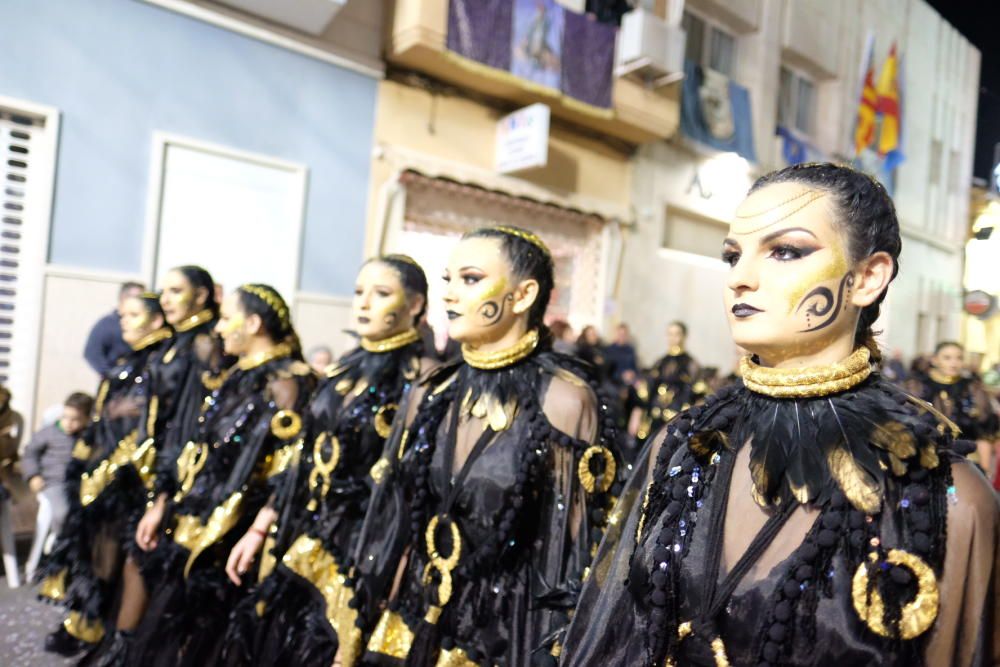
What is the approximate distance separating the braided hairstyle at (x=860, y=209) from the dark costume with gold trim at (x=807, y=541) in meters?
0.19

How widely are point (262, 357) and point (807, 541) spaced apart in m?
2.73

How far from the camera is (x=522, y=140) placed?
9219mm

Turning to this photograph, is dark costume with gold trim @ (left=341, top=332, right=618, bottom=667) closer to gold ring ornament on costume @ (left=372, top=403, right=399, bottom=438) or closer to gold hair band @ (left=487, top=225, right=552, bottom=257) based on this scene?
gold hair band @ (left=487, top=225, right=552, bottom=257)

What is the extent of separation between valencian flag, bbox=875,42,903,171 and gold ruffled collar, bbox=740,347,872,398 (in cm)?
1603

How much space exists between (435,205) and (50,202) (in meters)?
4.31

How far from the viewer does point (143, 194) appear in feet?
22.6

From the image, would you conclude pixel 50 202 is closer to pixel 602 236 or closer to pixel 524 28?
pixel 524 28

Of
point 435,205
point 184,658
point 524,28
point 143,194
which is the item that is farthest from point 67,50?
point 184,658

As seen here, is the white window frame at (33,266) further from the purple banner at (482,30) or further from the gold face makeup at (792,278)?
the gold face makeup at (792,278)

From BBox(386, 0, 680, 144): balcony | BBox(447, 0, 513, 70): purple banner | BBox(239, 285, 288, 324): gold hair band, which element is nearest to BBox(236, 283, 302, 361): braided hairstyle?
BBox(239, 285, 288, 324): gold hair band

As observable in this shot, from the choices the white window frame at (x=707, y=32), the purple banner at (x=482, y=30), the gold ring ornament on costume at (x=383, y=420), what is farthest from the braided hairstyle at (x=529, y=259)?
the white window frame at (x=707, y=32)

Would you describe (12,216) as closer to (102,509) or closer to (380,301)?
(102,509)

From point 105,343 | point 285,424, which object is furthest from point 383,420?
point 105,343

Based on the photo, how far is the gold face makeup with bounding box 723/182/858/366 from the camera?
1.29 meters
